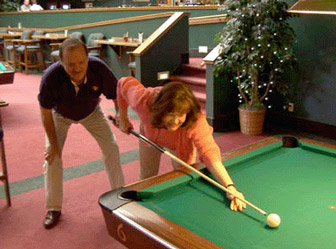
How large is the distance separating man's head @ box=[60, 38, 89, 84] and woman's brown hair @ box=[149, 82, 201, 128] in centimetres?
64

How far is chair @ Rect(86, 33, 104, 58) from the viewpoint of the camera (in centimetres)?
856

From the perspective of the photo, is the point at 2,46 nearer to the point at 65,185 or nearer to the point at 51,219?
the point at 65,185

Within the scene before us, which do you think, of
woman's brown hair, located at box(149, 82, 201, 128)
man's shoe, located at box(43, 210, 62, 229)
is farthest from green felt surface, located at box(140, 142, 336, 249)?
man's shoe, located at box(43, 210, 62, 229)

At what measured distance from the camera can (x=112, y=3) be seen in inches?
577

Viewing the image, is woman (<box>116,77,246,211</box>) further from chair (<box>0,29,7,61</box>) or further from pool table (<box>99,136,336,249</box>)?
chair (<box>0,29,7,61</box>)

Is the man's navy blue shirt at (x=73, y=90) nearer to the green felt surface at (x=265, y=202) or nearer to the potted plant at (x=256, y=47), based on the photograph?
the green felt surface at (x=265, y=202)

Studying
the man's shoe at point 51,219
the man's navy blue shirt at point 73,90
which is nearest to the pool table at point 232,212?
the man's navy blue shirt at point 73,90

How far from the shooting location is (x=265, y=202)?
1759 millimetres

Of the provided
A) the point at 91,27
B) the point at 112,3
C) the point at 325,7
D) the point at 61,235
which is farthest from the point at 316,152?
the point at 112,3

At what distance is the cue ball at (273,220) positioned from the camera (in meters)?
1.53

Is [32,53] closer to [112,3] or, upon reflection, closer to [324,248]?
[112,3]

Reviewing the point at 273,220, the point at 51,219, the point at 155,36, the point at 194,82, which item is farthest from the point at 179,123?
the point at 155,36

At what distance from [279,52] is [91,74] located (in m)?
2.60

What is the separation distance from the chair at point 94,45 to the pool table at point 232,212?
689 centimetres
